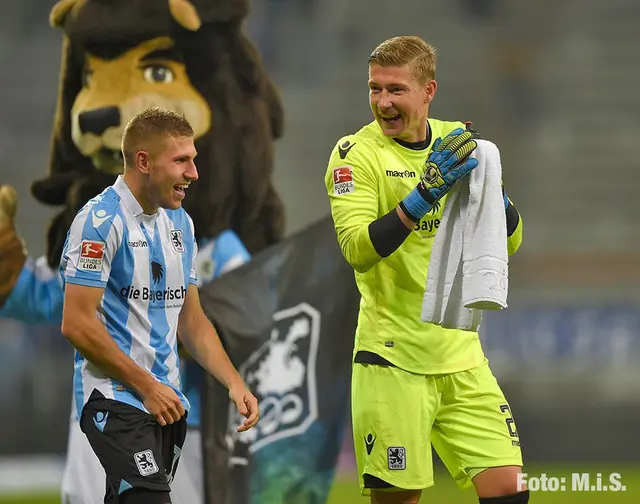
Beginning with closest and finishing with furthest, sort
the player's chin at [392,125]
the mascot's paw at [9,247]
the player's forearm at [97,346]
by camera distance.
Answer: the player's forearm at [97,346] → the player's chin at [392,125] → the mascot's paw at [9,247]

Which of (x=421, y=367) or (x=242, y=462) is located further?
(x=242, y=462)

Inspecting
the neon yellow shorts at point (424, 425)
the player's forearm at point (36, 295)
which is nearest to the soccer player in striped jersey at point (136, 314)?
Answer: the neon yellow shorts at point (424, 425)

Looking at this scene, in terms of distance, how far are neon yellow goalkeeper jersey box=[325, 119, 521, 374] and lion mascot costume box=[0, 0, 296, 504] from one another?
140 centimetres

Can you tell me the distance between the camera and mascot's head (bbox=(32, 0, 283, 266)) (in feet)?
13.3

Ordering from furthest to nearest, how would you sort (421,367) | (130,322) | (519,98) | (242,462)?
(519,98), (242,462), (421,367), (130,322)

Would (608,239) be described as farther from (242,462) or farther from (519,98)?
(242,462)

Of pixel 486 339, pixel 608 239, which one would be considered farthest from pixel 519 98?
pixel 486 339

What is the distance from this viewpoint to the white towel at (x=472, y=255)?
2.61m

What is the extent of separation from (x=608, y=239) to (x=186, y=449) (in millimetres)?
1908

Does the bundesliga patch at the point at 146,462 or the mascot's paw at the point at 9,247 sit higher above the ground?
the mascot's paw at the point at 9,247

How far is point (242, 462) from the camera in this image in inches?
154

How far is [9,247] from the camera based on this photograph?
13.6 ft

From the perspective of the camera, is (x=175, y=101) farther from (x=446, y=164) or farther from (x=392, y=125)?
(x=446, y=164)

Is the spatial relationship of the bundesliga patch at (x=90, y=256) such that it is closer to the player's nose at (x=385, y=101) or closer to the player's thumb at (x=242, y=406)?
the player's thumb at (x=242, y=406)
